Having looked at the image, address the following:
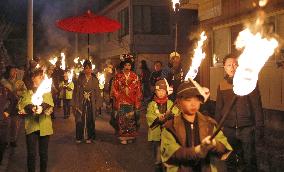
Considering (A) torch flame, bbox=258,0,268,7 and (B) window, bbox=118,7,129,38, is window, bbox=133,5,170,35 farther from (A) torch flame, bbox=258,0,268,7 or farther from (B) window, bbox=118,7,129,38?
(A) torch flame, bbox=258,0,268,7

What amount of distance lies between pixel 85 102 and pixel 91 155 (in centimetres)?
214

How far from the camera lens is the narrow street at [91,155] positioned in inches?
317

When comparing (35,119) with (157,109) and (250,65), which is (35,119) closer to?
(157,109)

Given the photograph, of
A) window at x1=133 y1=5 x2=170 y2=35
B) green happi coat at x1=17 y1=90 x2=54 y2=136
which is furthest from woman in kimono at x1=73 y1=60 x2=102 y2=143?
window at x1=133 y1=5 x2=170 y2=35

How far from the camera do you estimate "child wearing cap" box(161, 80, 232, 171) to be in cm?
381

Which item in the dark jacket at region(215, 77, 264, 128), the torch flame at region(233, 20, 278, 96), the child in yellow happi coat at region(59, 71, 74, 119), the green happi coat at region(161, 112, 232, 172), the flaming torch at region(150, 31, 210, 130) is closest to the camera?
the torch flame at region(233, 20, 278, 96)

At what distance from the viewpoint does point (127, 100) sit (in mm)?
10602

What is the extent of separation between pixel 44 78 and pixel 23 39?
24473 millimetres

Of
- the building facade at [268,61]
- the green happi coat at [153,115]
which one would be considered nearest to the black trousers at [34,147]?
the green happi coat at [153,115]

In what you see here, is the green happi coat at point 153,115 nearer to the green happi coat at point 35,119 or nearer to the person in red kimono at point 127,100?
the green happi coat at point 35,119

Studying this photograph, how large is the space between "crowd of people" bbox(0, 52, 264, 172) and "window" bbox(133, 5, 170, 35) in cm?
1350

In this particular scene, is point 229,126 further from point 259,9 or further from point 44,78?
point 259,9

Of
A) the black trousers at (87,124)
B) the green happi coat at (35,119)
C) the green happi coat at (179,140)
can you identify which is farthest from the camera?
the black trousers at (87,124)

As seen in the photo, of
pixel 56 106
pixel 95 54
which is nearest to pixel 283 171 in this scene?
pixel 56 106
